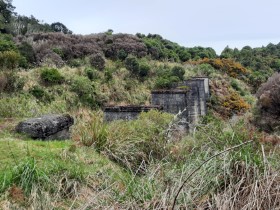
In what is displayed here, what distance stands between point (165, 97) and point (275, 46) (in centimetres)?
3442

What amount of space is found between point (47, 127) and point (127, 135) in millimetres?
1299

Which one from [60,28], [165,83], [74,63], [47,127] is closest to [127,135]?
[47,127]

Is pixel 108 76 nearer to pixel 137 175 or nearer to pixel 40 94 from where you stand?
pixel 40 94

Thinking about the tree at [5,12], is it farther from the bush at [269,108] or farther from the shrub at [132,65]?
the bush at [269,108]

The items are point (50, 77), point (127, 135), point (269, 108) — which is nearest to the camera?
point (127, 135)

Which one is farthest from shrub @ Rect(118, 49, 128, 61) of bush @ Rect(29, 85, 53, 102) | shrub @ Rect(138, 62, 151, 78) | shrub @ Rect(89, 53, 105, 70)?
bush @ Rect(29, 85, 53, 102)

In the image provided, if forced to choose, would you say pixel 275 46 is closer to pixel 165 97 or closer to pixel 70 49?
pixel 70 49

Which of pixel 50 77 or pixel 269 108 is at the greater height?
pixel 50 77

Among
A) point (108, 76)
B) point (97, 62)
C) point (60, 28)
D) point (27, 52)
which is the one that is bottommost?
point (108, 76)

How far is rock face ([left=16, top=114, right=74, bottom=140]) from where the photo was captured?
6.84 m

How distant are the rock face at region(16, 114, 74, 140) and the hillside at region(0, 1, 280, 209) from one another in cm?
23

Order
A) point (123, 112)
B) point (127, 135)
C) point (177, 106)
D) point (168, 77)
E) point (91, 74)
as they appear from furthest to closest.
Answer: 1. point (168, 77)
2. point (91, 74)
3. point (177, 106)
4. point (123, 112)
5. point (127, 135)

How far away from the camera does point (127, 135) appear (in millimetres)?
7051

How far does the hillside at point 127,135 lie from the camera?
110 inches
